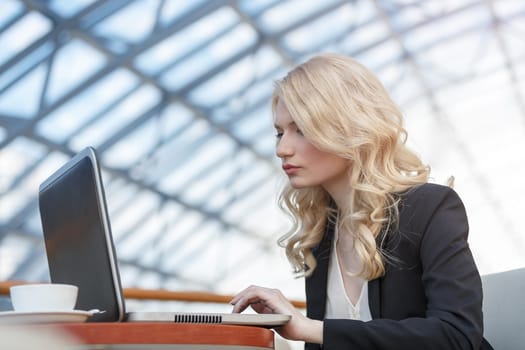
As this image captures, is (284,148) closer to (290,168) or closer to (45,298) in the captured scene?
(290,168)

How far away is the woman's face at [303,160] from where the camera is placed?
5.85ft

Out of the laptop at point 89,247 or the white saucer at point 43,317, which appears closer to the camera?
the white saucer at point 43,317

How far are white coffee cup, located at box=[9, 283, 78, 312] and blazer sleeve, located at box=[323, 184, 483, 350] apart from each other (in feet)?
1.54

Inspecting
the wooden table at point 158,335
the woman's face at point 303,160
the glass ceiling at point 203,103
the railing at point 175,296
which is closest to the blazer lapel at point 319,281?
the woman's face at point 303,160

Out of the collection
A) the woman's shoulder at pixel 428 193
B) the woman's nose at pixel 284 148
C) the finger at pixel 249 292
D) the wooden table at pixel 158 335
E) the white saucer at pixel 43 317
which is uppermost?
the woman's nose at pixel 284 148

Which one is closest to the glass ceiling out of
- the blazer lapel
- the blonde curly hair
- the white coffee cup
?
the blazer lapel

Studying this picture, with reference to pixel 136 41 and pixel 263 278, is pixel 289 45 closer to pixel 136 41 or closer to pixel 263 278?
pixel 136 41

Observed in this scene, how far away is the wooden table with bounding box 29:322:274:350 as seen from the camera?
3.40 ft

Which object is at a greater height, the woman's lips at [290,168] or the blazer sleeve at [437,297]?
the woman's lips at [290,168]

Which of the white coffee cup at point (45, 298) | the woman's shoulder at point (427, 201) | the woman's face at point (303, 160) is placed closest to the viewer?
the white coffee cup at point (45, 298)

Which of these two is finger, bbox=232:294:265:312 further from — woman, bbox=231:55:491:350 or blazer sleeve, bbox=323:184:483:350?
blazer sleeve, bbox=323:184:483:350

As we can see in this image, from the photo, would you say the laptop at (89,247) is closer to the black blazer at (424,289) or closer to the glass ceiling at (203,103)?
the black blazer at (424,289)

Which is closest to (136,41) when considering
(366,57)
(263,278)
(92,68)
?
(92,68)

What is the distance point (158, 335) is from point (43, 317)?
7.3 inches
